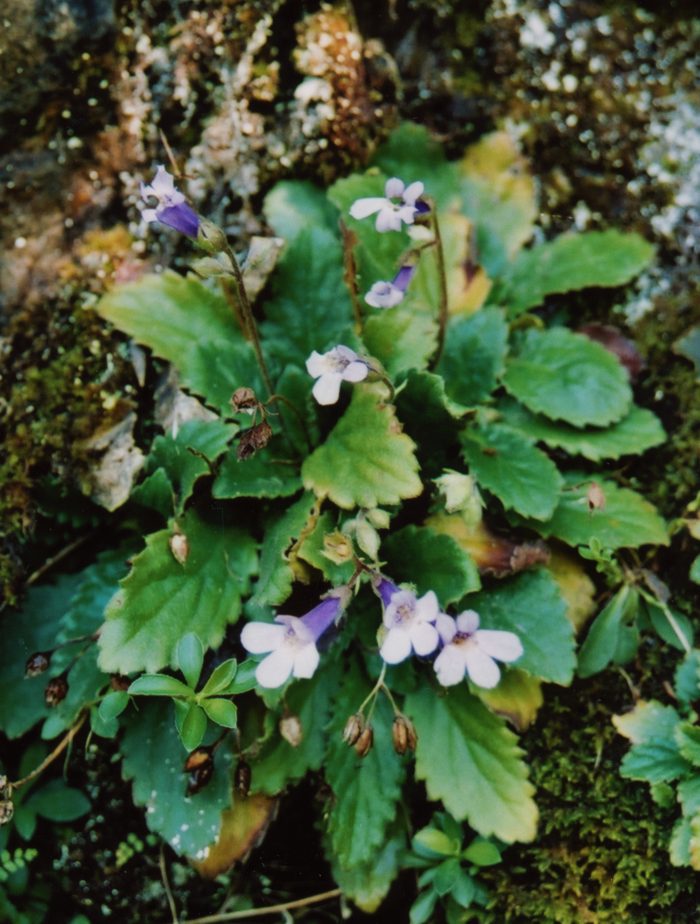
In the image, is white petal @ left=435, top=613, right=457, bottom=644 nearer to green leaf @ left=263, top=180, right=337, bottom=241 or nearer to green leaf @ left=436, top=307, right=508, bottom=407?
green leaf @ left=436, top=307, right=508, bottom=407

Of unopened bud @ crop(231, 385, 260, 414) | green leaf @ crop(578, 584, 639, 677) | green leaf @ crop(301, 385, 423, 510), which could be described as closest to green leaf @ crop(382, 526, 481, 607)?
green leaf @ crop(301, 385, 423, 510)

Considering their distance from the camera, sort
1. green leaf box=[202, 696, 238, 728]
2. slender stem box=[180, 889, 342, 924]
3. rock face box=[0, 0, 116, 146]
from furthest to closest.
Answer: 1. rock face box=[0, 0, 116, 146]
2. slender stem box=[180, 889, 342, 924]
3. green leaf box=[202, 696, 238, 728]

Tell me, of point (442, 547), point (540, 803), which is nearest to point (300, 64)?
point (442, 547)

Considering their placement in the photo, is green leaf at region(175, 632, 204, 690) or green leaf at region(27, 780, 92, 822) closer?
green leaf at region(175, 632, 204, 690)

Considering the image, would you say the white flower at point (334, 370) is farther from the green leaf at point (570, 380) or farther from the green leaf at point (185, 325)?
the green leaf at point (570, 380)

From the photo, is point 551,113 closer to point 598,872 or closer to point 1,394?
point 1,394

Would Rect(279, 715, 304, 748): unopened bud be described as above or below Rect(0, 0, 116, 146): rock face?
below
